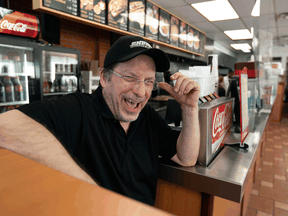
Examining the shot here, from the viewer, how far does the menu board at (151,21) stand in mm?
4067

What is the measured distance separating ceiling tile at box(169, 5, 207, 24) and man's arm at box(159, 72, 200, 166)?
3.84 m

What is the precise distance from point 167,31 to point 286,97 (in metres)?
7.33

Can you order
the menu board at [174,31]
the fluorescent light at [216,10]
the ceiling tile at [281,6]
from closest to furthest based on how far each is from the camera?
the fluorescent light at [216,10]
the ceiling tile at [281,6]
the menu board at [174,31]

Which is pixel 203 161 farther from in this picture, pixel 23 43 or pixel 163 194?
pixel 23 43

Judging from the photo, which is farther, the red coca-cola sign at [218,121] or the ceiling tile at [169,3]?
the ceiling tile at [169,3]

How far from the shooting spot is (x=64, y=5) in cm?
264

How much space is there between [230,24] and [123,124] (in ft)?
18.3

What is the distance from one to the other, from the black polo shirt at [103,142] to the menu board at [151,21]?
3.36m

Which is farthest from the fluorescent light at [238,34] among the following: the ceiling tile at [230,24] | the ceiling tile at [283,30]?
the ceiling tile at [283,30]

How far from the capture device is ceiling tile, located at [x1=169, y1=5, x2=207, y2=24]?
4454 millimetres

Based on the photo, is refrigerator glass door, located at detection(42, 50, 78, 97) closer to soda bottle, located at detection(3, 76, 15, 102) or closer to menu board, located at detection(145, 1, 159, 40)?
soda bottle, located at detection(3, 76, 15, 102)

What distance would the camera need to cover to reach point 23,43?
99.7 inches

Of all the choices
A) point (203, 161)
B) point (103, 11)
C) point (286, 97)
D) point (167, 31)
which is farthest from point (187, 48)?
point (286, 97)

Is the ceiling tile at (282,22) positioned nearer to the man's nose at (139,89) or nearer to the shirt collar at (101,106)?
the man's nose at (139,89)
